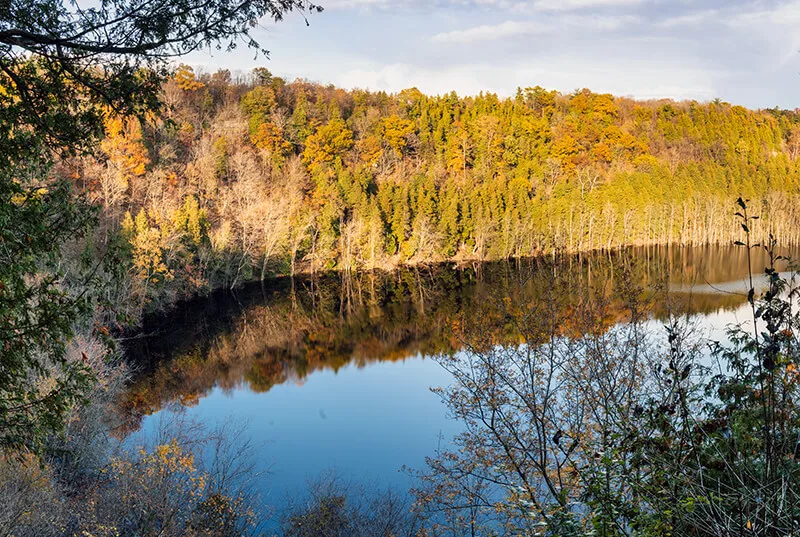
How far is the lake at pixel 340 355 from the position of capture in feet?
54.3

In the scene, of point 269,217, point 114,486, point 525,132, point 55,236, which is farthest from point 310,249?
point 55,236

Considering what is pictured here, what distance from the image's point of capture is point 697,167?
6538 cm

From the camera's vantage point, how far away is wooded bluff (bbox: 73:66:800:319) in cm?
3603

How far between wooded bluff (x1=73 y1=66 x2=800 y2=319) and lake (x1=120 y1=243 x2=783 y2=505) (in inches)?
127

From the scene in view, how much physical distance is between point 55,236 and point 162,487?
8.12m

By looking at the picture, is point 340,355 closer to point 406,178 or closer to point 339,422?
point 339,422

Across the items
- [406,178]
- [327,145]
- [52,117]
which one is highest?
[327,145]

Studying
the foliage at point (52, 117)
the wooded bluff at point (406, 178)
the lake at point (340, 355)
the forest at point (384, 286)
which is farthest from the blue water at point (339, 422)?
the foliage at point (52, 117)

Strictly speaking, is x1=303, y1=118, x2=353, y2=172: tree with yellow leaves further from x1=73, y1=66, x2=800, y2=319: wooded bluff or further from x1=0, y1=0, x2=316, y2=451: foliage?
x1=0, y1=0, x2=316, y2=451: foliage

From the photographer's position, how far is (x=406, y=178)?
60.5 m

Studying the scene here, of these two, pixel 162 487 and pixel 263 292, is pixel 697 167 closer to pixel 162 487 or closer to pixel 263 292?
pixel 263 292

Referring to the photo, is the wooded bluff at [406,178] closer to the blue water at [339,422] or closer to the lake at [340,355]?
the lake at [340,355]

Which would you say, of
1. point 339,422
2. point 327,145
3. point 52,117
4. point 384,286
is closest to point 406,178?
point 327,145

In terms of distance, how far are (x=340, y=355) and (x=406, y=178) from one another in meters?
35.4
